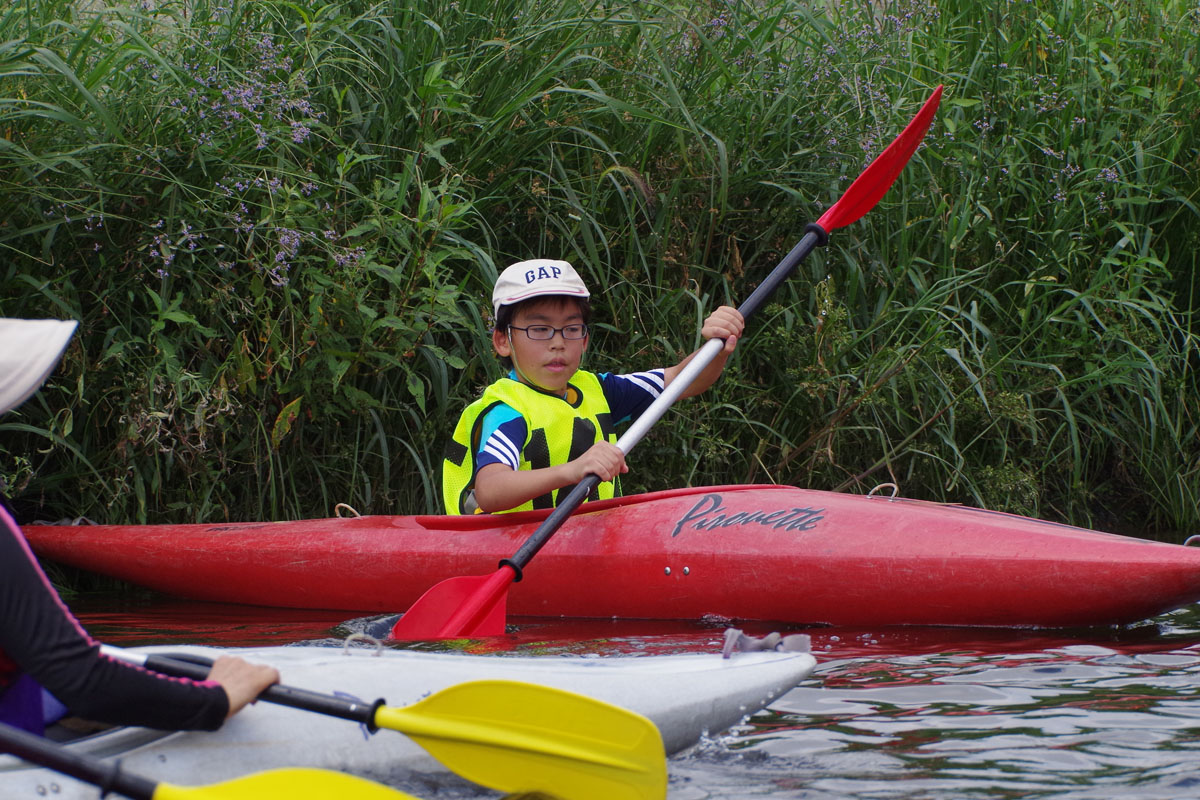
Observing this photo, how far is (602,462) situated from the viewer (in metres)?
3.07

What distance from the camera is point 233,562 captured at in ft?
11.6

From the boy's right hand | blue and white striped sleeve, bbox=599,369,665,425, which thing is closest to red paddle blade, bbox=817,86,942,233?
blue and white striped sleeve, bbox=599,369,665,425

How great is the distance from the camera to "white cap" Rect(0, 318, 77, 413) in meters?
1.58

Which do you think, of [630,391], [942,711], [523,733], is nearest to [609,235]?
Answer: [630,391]

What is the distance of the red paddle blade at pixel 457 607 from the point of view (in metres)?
2.96

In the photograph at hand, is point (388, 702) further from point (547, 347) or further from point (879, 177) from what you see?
point (879, 177)

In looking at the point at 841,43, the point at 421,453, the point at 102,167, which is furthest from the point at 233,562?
the point at 841,43

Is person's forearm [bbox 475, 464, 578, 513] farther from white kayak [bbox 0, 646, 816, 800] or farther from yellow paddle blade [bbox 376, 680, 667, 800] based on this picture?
yellow paddle blade [bbox 376, 680, 667, 800]

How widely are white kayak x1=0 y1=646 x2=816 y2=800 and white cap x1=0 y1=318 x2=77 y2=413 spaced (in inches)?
19.8

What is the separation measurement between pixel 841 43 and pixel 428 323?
6.89ft

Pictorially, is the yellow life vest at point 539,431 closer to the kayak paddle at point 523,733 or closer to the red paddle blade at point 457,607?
the red paddle blade at point 457,607

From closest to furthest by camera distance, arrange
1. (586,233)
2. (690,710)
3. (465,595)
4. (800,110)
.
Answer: (690,710) < (465,595) < (586,233) < (800,110)

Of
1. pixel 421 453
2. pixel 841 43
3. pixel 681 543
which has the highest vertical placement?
pixel 841 43

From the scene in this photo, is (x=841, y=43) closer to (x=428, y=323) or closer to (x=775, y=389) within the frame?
(x=775, y=389)
